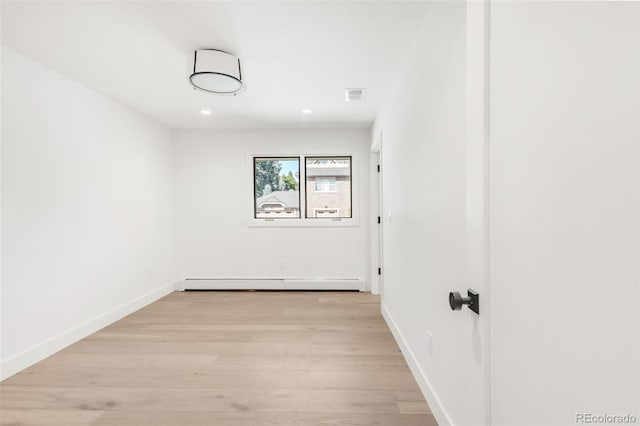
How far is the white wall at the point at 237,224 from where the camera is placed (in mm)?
4566

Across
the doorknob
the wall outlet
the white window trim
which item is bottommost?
the wall outlet

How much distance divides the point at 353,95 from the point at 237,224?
264 centimetres

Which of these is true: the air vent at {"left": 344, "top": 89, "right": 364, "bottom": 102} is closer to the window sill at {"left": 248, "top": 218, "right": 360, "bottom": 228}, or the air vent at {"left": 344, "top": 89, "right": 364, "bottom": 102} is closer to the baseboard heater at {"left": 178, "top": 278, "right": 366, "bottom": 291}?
the window sill at {"left": 248, "top": 218, "right": 360, "bottom": 228}

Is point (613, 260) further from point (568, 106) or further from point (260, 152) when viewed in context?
point (260, 152)

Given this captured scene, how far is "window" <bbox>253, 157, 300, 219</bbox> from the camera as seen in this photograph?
4688mm

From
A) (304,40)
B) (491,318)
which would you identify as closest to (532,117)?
(491,318)

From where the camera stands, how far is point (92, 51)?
226 cm

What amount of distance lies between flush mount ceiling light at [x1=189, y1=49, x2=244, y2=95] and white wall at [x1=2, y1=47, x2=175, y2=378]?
1.35 meters

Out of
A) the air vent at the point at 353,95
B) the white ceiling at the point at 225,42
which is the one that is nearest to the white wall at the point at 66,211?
the white ceiling at the point at 225,42

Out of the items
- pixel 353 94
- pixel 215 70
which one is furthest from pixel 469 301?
pixel 353 94

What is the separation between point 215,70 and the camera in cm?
219

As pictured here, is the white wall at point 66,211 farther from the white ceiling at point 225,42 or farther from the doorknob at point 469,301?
the doorknob at point 469,301

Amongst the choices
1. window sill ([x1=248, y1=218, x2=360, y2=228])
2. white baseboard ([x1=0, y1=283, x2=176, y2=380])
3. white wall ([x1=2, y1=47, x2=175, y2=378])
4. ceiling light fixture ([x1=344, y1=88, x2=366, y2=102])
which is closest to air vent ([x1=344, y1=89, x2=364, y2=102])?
ceiling light fixture ([x1=344, y1=88, x2=366, y2=102])

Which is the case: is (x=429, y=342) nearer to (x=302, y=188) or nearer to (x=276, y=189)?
(x=302, y=188)
